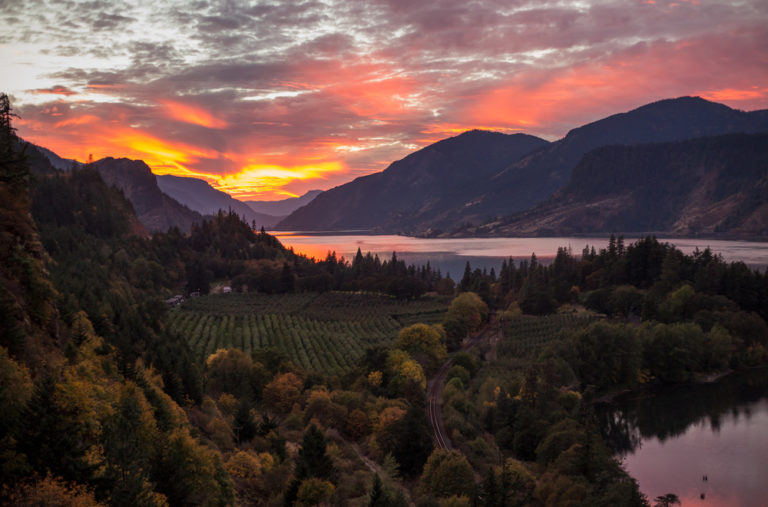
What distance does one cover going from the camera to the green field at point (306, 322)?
3728 inches

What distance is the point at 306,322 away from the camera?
124m

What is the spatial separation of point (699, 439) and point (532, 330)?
134 feet

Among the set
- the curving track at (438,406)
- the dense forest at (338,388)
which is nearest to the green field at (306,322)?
the dense forest at (338,388)

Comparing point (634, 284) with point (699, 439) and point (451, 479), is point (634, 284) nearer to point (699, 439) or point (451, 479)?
point (699, 439)

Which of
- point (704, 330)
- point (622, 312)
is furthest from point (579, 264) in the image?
point (704, 330)

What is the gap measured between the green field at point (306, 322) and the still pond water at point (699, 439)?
38.5 meters

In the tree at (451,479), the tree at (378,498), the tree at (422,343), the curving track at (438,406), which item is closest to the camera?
the tree at (378,498)

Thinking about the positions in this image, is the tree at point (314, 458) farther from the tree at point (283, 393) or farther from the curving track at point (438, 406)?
the tree at point (283, 393)

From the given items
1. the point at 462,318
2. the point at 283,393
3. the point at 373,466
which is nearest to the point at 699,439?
the point at 373,466

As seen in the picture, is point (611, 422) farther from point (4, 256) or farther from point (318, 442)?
point (4, 256)

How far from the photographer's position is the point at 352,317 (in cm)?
13238

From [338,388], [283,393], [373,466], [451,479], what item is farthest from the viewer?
[338,388]

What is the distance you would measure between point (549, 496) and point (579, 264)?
4630 inches

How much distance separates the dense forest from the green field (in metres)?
8.97
